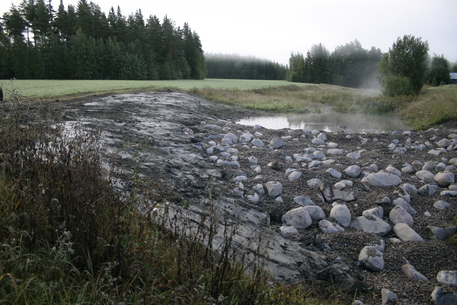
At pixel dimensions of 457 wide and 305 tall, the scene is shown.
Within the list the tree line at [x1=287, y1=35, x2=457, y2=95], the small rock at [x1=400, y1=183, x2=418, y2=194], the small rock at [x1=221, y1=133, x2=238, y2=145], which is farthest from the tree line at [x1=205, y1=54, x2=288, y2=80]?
the small rock at [x1=400, y1=183, x2=418, y2=194]

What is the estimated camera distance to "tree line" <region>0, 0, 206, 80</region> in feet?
121

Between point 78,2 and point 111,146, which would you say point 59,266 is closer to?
point 111,146

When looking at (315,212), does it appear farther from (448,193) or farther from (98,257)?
(98,257)

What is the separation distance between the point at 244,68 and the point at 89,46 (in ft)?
149

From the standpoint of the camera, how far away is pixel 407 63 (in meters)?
21.1

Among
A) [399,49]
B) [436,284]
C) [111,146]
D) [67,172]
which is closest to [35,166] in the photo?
[67,172]

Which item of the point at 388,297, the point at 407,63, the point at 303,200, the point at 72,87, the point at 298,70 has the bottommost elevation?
the point at 388,297

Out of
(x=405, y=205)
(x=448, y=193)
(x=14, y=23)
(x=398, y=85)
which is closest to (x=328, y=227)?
(x=405, y=205)

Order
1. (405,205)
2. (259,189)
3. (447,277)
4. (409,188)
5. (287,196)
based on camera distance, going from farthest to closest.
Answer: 1. (409,188)
2. (259,189)
3. (287,196)
4. (405,205)
5. (447,277)

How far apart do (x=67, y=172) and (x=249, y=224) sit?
204 cm

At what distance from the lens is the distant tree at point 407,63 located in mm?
20656

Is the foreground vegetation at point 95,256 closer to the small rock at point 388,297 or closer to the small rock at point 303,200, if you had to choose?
the small rock at point 388,297

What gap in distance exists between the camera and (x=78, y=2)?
142 ft

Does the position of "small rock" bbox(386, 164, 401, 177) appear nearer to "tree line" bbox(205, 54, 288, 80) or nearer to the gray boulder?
the gray boulder
